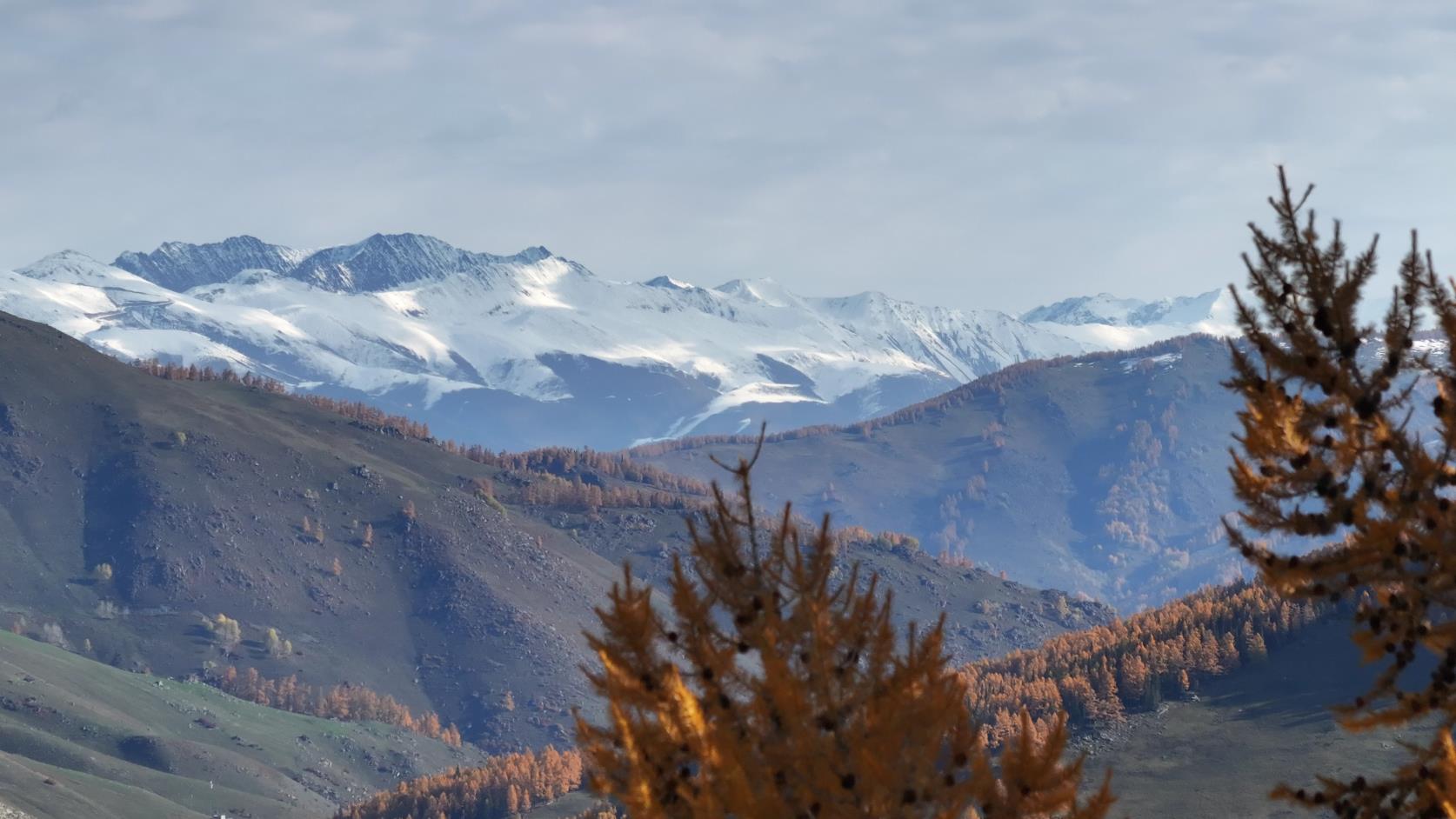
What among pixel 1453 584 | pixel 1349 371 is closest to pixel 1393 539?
pixel 1453 584

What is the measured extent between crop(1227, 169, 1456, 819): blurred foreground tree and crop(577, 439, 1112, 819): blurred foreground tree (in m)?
4.84

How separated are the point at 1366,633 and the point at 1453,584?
1731mm

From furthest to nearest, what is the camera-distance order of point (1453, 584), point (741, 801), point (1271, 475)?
point (1271, 475) < point (1453, 584) < point (741, 801)

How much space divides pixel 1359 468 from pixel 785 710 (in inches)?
389

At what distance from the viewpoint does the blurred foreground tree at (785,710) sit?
2139 cm

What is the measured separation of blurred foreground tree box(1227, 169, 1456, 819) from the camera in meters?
22.9

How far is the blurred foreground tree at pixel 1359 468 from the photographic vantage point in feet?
75.0

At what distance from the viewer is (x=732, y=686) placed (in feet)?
75.8

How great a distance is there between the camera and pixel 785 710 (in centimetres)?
2166

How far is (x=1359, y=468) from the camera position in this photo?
24.0 metres

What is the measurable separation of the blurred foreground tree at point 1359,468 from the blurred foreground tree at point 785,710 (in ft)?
15.9

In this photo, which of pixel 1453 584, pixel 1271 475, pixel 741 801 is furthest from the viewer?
pixel 1271 475

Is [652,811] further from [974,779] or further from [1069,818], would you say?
[1069,818]

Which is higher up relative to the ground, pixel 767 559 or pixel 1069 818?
pixel 767 559
